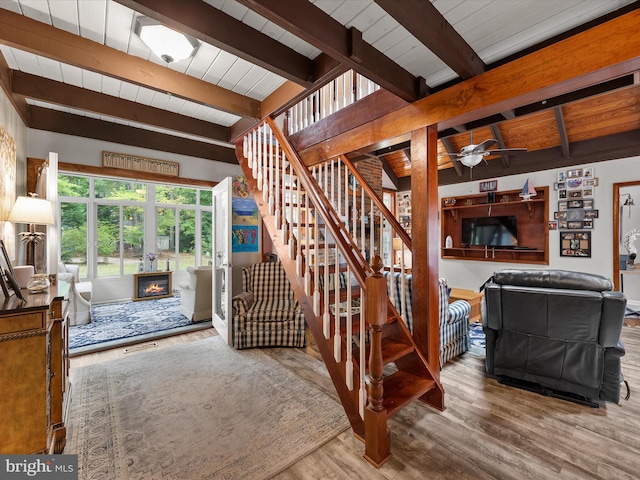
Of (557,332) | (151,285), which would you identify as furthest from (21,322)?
(151,285)

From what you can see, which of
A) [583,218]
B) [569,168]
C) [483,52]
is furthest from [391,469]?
[569,168]

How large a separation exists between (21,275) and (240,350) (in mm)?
2057

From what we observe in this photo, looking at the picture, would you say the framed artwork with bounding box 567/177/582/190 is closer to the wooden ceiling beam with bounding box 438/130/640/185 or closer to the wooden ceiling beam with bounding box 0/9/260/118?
the wooden ceiling beam with bounding box 438/130/640/185

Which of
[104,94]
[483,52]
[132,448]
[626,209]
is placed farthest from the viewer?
[626,209]

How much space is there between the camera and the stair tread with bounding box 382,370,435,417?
6.35ft

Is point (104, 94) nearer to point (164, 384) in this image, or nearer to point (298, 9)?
point (298, 9)

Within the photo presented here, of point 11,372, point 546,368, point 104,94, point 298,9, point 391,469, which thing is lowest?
point 391,469

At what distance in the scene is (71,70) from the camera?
2.53 m

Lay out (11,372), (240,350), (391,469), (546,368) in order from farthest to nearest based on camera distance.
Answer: (240,350) < (546,368) < (391,469) < (11,372)

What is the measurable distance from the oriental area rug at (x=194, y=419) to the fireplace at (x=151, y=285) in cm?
333

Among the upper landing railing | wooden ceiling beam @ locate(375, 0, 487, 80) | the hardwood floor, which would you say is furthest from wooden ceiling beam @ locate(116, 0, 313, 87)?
the hardwood floor

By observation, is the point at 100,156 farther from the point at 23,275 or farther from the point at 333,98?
the point at 333,98

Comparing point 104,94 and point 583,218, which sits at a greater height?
point 104,94

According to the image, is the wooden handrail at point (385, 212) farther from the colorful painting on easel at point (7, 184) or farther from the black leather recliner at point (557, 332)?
the colorful painting on easel at point (7, 184)
